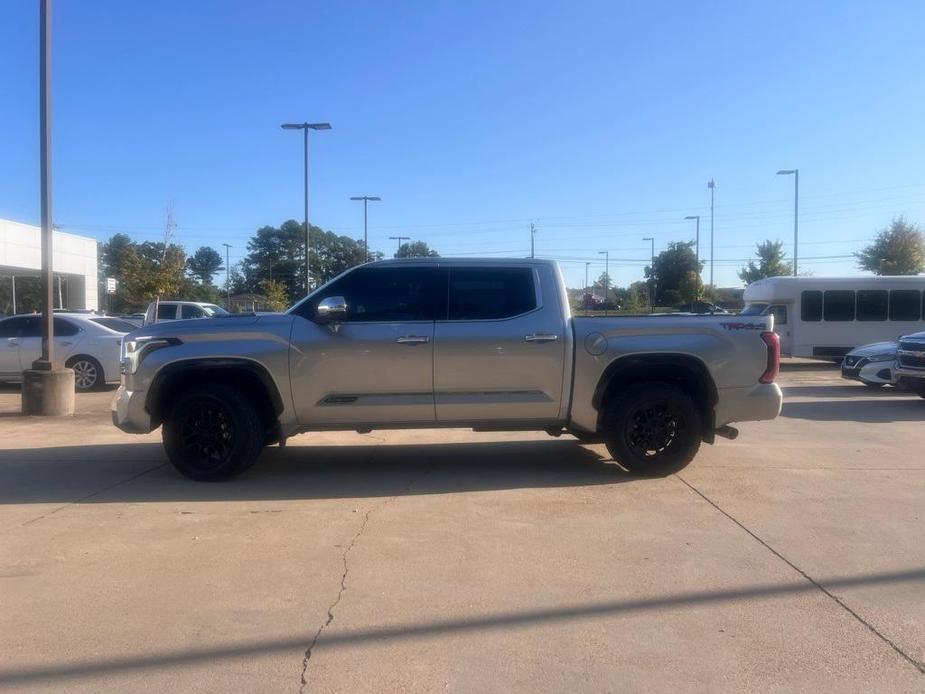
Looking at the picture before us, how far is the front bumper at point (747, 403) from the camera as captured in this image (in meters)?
7.54

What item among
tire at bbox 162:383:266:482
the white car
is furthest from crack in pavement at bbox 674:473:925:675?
the white car

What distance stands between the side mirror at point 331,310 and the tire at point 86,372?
9640 millimetres

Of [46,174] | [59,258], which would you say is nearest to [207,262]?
[59,258]

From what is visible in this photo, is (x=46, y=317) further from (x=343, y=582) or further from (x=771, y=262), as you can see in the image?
(x=771, y=262)

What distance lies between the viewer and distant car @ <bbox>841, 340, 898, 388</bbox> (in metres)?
15.5

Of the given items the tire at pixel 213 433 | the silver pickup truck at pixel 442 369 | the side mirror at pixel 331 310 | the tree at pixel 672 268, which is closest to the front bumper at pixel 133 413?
the silver pickup truck at pixel 442 369

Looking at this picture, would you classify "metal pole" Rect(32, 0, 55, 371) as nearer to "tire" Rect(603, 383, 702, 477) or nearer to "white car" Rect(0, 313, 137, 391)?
"white car" Rect(0, 313, 137, 391)

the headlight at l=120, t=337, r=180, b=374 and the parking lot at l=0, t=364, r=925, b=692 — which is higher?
Result: the headlight at l=120, t=337, r=180, b=374

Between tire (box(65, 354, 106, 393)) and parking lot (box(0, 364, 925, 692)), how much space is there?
6.82 metres

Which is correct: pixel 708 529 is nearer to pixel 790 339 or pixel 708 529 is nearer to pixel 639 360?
pixel 639 360

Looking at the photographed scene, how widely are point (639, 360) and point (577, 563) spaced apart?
8.87ft

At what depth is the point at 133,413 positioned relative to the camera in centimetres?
735

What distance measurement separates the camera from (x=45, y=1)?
12.0 meters

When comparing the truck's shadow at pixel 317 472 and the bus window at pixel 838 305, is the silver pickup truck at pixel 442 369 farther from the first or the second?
the bus window at pixel 838 305
